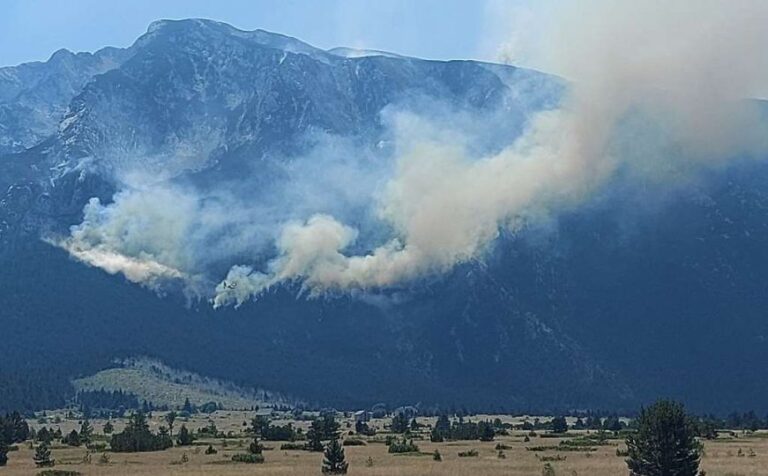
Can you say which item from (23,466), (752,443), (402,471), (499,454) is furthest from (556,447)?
(23,466)

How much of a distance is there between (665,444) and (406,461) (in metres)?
32.7

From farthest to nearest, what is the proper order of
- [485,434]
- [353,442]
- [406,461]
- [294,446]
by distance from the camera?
[485,434] < [353,442] < [294,446] < [406,461]

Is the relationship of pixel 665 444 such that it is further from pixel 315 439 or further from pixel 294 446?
pixel 294 446

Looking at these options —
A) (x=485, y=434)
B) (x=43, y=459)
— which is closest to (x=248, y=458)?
(x=43, y=459)

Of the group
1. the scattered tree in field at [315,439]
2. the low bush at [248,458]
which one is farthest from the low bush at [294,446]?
the low bush at [248,458]

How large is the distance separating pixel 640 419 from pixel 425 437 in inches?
3168

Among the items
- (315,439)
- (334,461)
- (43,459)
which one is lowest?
(334,461)

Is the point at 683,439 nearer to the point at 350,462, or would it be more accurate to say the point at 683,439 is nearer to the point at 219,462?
the point at 350,462

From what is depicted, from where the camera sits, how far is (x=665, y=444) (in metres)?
62.8

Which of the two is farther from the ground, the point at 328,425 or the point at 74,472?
the point at 328,425

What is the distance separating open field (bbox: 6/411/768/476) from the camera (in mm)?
79125

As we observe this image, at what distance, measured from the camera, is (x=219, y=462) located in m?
92.1

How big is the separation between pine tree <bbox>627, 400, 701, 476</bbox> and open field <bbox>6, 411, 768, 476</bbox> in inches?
373

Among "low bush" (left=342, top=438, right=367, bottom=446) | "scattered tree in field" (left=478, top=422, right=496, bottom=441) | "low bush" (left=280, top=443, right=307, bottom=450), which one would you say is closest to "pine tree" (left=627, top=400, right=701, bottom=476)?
"low bush" (left=280, top=443, right=307, bottom=450)
